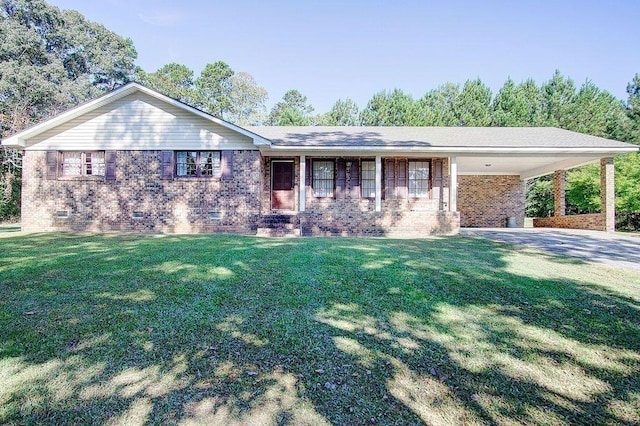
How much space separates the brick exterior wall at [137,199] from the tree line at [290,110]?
14.1 m

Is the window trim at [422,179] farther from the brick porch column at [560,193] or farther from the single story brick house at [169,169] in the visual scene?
the brick porch column at [560,193]

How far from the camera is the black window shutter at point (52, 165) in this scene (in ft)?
39.9

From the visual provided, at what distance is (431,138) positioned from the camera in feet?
45.7

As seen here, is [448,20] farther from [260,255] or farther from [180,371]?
[180,371]

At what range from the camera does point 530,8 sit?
12.9 metres

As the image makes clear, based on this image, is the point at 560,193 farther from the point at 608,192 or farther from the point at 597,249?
the point at 597,249

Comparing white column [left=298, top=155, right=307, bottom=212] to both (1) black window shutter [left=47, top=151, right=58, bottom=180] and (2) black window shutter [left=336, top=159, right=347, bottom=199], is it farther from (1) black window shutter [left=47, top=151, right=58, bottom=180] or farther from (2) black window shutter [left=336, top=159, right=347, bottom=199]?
(1) black window shutter [left=47, top=151, right=58, bottom=180]

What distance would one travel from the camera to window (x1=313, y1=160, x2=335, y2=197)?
A: 1364 cm

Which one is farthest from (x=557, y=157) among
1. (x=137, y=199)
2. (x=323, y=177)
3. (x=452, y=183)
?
(x=137, y=199)

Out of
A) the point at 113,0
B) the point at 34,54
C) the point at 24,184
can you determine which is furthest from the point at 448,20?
the point at 34,54

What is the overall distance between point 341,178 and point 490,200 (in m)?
8.61

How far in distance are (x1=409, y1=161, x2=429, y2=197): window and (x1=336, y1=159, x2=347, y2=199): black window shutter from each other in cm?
246

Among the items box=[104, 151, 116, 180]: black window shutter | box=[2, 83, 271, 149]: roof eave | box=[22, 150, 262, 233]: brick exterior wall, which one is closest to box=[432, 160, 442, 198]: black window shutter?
box=[2, 83, 271, 149]: roof eave

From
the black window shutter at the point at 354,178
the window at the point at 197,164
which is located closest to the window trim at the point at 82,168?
the window at the point at 197,164
